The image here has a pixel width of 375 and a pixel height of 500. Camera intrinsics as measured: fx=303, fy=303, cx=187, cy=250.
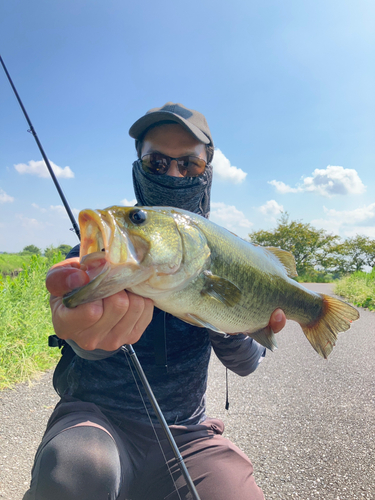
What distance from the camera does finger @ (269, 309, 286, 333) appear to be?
183cm

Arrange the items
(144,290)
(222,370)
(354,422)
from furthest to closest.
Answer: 1. (222,370)
2. (354,422)
3. (144,290)

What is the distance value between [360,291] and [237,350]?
1346cm

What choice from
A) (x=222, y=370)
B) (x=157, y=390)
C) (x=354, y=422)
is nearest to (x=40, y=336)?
(x=222, y=370)

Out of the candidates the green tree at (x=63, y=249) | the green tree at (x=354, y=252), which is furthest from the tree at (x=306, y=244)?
the green tree at (x=63, y=249)

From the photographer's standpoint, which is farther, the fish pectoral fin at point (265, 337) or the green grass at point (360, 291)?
the green grass at point (360, 291)

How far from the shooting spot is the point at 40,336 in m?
4.81

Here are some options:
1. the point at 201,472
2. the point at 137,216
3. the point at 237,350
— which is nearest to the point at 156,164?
the point at 137,216

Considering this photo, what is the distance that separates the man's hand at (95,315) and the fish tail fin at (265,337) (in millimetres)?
788

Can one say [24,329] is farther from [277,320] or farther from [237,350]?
Answer: [277,320]

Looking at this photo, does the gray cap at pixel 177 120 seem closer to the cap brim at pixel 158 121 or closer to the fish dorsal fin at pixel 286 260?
the cap brim at pixel 158 121

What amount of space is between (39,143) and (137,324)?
2.49 m

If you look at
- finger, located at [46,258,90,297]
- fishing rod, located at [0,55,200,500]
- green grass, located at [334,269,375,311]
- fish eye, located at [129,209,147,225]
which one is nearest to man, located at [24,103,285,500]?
finger, located at [46,258,90,297]

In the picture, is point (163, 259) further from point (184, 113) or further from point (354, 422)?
point (354, 422)

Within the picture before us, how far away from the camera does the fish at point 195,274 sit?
1.13m
